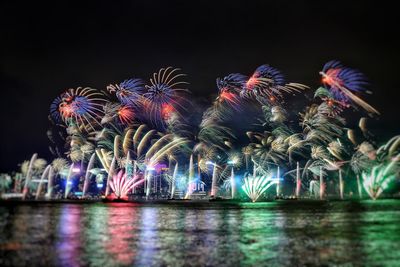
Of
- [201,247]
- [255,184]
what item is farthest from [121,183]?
[201,247]

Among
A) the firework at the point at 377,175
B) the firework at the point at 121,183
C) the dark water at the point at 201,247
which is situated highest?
the firework at the point at 377,175

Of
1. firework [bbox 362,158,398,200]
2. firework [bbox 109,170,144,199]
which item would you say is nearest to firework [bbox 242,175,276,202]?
firework [bbox 362,158,398,200]

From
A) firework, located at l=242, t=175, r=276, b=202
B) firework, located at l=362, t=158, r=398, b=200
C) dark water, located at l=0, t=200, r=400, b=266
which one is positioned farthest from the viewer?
firework, located at l=242, t=175, r=276, b=202

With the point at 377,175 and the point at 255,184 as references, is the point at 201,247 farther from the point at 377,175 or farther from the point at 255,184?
the point at 377,175

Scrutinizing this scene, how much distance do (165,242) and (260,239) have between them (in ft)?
24.9

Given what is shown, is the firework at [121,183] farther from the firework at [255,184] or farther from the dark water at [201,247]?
the dark water at [201,247]

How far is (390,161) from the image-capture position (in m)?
135

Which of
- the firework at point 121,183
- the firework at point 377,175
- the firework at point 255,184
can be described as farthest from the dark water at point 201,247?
the firework at point 255,184

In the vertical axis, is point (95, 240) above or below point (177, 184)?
below

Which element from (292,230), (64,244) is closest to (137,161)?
(292,230)

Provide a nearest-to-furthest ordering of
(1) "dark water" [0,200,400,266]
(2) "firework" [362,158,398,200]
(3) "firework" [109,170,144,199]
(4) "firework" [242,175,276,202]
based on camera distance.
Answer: (1) "dark water" [0,200,400,266] < (3) "firework" [109,170,144,199] < (2) "firework" [362,158,398,200] < (4) "firework" [242,175,276,202]

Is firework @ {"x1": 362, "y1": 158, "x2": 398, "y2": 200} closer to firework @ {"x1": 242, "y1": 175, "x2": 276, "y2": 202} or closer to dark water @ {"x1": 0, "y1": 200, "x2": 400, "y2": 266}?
firework @ {"x1": 242, "y1": 175, "x2": 276, "y2": 202}

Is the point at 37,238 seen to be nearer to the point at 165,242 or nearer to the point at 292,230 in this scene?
the point at 165,242

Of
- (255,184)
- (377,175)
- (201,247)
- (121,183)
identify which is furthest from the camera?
(255,184)
